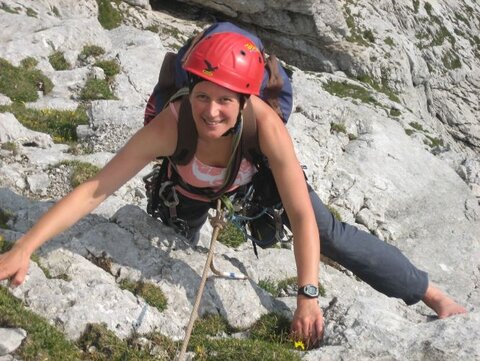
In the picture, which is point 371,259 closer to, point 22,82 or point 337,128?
point 22,82

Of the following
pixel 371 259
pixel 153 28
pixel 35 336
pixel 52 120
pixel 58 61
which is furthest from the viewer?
pixel 153 28

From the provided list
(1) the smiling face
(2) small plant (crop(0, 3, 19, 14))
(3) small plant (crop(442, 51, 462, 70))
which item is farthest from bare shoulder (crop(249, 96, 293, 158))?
(3) small plant (crop(442, 51, 462, 70))

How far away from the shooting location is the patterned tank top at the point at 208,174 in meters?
7.19

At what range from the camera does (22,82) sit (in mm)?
16781

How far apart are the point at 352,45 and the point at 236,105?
40.0 m

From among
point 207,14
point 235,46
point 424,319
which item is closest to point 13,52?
point 235,46

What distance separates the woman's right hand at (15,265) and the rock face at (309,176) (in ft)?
1.84

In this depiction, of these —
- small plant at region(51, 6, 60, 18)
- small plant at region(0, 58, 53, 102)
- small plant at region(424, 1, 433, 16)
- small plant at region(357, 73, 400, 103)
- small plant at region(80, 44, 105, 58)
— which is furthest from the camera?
small plant at region(424, 1, 433, 16)

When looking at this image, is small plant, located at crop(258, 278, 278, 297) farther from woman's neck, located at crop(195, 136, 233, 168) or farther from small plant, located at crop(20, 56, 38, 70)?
small plant, located at crop(20, 56, 38, 70)

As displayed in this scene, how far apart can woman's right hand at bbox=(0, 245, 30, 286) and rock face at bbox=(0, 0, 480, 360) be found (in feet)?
1.84

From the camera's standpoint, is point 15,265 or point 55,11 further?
point 55,11

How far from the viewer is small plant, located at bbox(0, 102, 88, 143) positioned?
14.6 m

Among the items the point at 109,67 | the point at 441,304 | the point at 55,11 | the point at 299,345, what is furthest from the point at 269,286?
the point at 55,11

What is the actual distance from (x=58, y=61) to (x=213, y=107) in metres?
14.6
